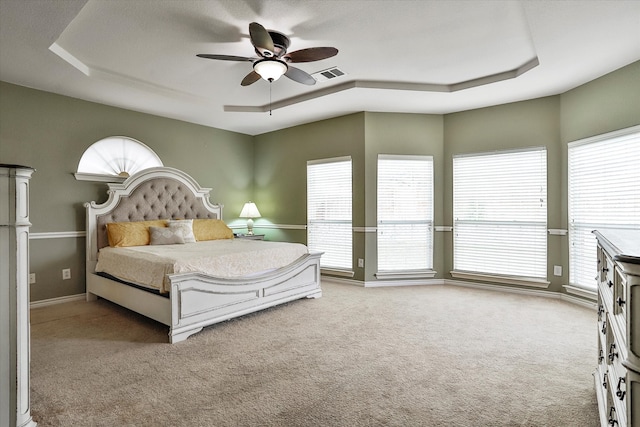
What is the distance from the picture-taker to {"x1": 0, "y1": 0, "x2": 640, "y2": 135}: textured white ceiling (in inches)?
94.7

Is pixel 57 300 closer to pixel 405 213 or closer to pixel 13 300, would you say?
pixel 13 300

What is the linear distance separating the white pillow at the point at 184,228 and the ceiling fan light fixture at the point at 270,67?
2506mm

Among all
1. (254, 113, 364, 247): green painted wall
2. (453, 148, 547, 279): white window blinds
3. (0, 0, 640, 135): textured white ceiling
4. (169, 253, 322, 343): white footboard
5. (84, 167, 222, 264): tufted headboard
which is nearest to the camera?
(0, 0, 640, 135): textured white ceiling

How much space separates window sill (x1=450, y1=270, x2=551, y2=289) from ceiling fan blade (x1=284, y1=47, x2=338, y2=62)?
3.60 m

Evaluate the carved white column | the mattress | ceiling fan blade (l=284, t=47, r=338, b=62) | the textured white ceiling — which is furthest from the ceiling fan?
the mattress

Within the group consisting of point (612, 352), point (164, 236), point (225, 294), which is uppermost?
point (164, 236)

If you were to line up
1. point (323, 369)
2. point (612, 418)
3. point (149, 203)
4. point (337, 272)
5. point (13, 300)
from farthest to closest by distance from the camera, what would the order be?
point (337, 272), point (149, 203), point (323, 369), point (13, 300), point (612, 418)

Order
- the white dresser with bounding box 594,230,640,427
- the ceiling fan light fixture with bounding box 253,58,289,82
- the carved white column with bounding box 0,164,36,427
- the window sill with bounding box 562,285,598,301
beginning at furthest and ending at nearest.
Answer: the window sill with bounding box 562,285,598,301 → the ceiling fan light fixture with bounding box 253,58,289,82 → the carved white column with bounding box 0,164,36,427 → the white dresser with bounding box 594,230,640,427

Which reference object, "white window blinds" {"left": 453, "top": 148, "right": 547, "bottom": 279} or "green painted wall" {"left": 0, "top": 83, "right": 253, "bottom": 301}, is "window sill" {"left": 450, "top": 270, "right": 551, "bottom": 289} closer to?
"white window blinds" {"left": 453, "top": 148, "right": 547, "bottom": 279}

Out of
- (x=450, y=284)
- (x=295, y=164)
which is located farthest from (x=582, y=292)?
(x=295, y=164)

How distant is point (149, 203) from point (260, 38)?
10.4 ft

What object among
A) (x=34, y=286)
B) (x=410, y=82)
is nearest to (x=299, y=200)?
(x=410, y=82)

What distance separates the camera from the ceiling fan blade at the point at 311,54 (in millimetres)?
2510

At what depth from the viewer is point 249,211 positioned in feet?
18.9
